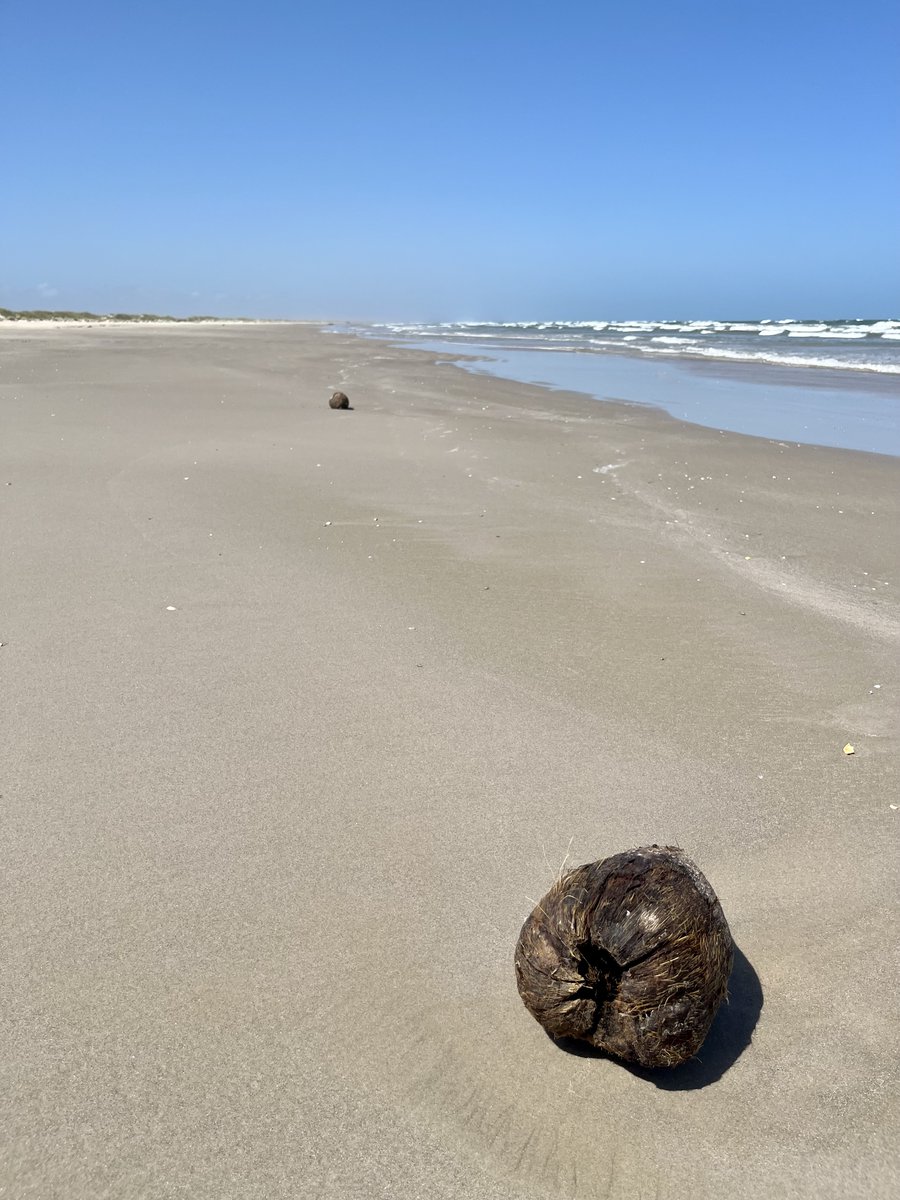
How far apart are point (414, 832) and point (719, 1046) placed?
150 cm

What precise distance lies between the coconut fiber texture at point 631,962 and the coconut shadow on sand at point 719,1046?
96 millimetres

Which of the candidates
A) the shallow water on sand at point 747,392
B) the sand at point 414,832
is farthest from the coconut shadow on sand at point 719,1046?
the shallow water on sand at point 747,392

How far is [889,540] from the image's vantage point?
899 centimetres

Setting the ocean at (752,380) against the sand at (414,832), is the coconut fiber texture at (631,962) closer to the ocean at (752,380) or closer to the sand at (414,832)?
the sand at (414,832)

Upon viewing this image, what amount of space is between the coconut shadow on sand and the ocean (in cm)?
1239

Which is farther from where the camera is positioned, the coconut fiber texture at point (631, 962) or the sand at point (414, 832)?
the coconut fiber texture at point (631, 962)

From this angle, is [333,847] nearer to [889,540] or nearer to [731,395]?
[889,540]

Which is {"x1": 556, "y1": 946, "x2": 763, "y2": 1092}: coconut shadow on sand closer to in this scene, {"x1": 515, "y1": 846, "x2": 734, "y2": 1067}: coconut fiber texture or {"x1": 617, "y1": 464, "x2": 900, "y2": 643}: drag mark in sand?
{"x1": 515, "y1": 846, "x2": 734, "y2": 1067}: coconut fiber texture

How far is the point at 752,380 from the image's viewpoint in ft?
86.7

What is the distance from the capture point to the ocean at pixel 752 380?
16.9 meters

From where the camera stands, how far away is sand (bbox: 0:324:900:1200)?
2623 mm

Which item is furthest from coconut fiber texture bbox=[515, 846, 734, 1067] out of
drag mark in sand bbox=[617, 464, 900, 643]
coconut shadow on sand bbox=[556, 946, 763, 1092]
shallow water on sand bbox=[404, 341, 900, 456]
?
shallow water on sand bbox=[404, 341, 900, 456]

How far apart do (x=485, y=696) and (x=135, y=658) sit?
2098 mm

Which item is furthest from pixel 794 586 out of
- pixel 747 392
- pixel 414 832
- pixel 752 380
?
pixel 752 380
